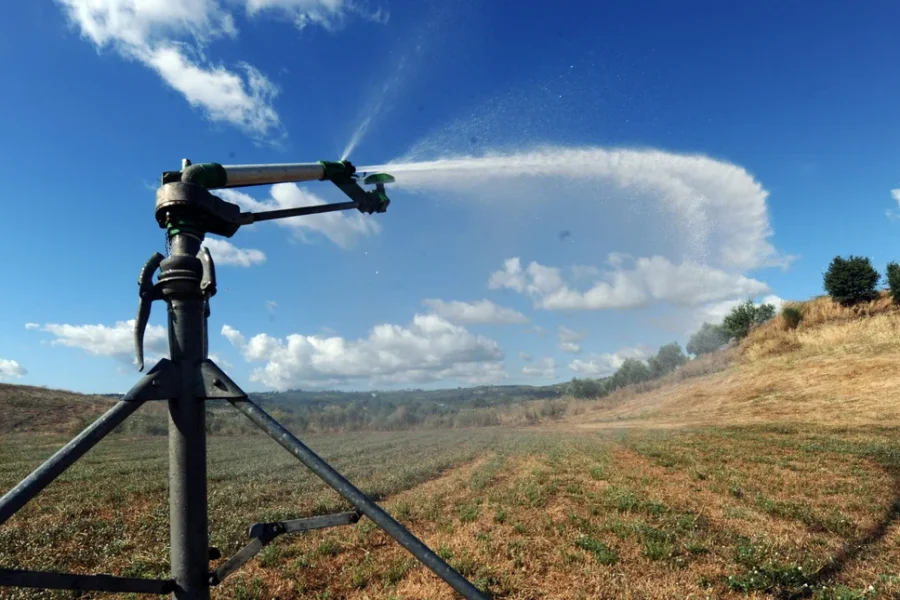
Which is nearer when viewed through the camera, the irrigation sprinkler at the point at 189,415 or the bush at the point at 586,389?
the irrigation sprinkler at the point at 189,415

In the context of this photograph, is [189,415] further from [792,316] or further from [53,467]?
[792,316]

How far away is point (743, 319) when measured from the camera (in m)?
62.4

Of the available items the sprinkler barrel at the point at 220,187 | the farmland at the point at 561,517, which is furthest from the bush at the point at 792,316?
the sprinkler barrel at the point at 220,187

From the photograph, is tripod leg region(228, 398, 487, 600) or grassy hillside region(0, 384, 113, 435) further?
grassy hillside region(0, 384, 113, 435)

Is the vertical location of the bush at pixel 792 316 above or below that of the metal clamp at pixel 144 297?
above

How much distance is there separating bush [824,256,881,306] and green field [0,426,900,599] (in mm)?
42613

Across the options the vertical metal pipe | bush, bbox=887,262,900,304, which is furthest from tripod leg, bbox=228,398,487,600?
bush, bbox=887,262,900,304

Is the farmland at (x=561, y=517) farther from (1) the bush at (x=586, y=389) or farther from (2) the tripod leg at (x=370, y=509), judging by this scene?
(1) the bush at (x=586, y=389)

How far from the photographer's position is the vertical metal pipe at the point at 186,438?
9.73 ft

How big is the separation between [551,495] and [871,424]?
2024 cm

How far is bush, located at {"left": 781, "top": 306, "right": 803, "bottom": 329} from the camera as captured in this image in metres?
52.8

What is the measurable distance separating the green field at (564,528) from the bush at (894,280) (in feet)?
129

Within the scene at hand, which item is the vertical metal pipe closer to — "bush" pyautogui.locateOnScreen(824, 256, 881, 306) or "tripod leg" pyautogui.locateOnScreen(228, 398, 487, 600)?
"tripod leg" pyautogui.locateOnScreen(228, 398, 487, 600)

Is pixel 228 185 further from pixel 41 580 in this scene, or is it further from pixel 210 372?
pixel 41 580
